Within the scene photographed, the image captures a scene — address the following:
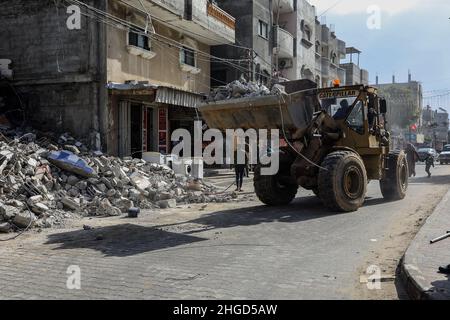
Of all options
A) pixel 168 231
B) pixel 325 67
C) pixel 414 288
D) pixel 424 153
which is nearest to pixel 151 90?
pixel 168 231

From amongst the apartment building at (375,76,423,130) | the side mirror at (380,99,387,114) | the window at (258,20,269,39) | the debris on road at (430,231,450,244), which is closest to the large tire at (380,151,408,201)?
the side mirror at (380,99,387,114)

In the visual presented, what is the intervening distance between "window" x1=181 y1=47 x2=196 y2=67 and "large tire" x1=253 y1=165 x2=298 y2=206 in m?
10.4

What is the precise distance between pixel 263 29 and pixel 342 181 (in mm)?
19148

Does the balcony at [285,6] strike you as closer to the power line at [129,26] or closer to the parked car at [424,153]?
the power line at [129,26]

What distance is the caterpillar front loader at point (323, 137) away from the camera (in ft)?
32.8

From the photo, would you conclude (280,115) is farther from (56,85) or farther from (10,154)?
(56,85)

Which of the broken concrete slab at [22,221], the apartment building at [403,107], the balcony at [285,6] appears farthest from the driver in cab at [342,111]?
the apartment building at [403,107]

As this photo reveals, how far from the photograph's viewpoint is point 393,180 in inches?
492

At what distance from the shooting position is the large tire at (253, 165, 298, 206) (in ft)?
37.6

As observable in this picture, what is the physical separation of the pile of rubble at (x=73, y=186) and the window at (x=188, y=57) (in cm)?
739
